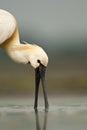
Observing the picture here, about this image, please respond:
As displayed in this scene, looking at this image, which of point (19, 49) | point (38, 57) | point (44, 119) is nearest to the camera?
point (44, 119)

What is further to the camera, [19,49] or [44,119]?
[19,49]

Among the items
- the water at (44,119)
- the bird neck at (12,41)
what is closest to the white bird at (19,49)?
the bird neck at (12,41)

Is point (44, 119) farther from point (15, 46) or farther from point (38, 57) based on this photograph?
point (15, 46)

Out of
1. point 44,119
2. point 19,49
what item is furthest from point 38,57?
point 44,119

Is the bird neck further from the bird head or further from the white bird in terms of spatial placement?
the bird head

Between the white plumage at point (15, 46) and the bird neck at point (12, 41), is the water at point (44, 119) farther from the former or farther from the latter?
the bird neck at point (12, 41)

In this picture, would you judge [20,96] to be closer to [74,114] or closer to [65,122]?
[74,114]

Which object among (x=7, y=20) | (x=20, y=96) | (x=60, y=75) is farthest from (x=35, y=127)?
(x=20, y=96)

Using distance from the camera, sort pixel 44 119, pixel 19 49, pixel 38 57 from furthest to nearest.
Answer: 1. pixel 19 49
2. pixel 38 57
3. pixel 44 119

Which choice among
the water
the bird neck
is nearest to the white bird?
the bird neck
